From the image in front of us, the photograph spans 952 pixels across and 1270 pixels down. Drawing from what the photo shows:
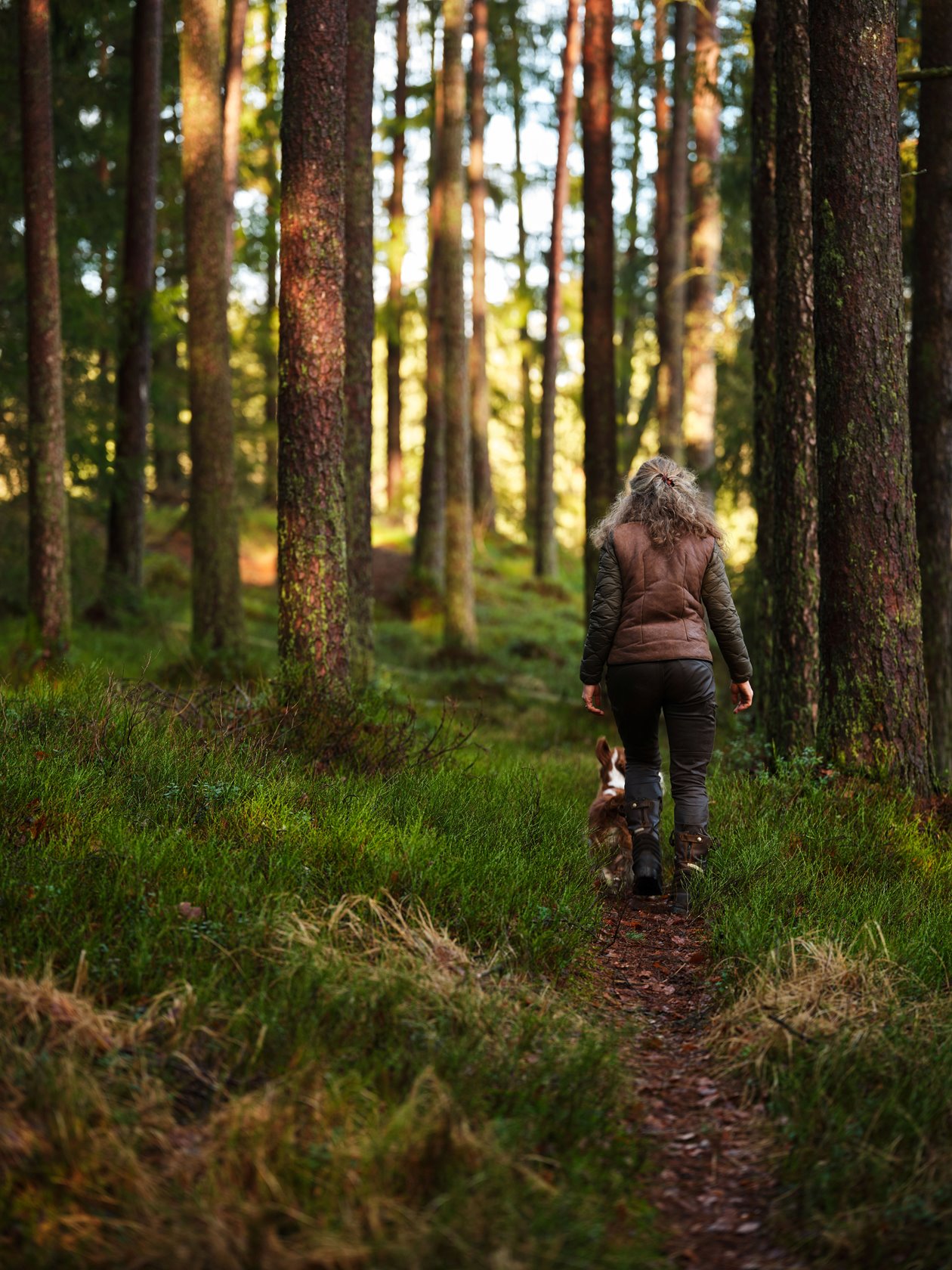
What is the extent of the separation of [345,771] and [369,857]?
1.65 meters

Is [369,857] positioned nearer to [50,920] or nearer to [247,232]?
[50,920]

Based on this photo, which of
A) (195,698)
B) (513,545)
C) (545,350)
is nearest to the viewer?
(195,698)

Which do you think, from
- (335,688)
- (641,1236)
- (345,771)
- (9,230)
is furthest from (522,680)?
(641,1236)

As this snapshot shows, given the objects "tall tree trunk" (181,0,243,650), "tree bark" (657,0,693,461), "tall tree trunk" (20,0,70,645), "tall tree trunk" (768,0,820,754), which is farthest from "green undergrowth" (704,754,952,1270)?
"tree bark" (657,0,693,461)

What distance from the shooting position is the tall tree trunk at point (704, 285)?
1603 centimetres

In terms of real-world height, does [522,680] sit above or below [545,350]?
below

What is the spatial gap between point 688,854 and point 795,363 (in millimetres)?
4207

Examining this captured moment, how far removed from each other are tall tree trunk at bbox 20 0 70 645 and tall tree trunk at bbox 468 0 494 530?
13052mm

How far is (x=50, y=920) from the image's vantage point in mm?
4059

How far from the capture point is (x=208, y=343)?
486 inches

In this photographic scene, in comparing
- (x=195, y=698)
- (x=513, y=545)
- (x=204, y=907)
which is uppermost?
(x=513, y=545)

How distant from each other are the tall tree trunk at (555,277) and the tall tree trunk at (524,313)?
2.99ft

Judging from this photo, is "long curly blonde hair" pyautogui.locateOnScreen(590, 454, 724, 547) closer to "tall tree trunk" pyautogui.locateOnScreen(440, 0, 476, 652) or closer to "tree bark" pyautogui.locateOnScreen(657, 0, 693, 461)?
"tree bark" pyautogui.locateOnScreen(657, 0, 693, 461)

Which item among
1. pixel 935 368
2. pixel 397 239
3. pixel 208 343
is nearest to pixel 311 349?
pixel 208 343
